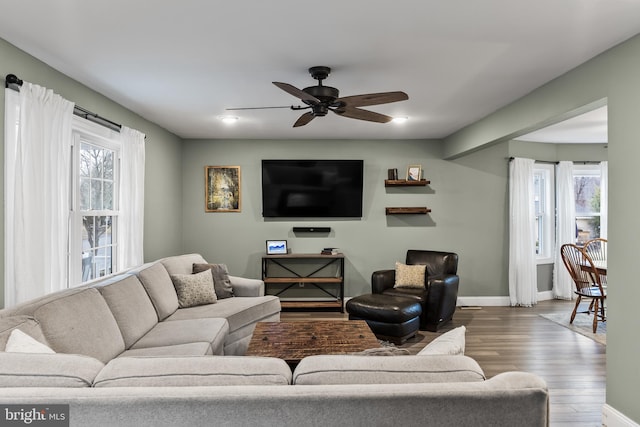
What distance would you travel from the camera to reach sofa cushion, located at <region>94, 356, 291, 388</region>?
48.7 inches

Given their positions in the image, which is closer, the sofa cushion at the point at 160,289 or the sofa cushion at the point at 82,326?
the sofa cushion at the point at 82,326

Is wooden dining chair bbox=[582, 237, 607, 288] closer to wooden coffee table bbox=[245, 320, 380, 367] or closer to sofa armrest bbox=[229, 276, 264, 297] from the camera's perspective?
wooden coffee table bbox=[245, 320, 380, 367]

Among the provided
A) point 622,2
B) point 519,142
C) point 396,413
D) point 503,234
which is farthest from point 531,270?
point 396,413

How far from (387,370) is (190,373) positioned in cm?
64

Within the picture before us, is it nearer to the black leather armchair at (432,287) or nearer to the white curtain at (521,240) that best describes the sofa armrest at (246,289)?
the black leather armchair at (432,287)

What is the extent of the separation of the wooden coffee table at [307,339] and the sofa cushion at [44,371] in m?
1.42

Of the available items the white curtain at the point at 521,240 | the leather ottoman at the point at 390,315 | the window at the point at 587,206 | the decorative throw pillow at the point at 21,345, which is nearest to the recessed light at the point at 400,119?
the leather ottoman at the point at 390,315

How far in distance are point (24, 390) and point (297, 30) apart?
6.85 ft

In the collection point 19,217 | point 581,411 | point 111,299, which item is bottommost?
point 581,411

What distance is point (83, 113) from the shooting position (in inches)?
129

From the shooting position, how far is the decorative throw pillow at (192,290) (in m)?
3.94

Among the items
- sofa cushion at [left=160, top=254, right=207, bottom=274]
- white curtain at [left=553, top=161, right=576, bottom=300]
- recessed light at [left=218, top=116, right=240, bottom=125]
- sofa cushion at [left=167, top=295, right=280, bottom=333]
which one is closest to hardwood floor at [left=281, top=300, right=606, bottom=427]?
white curtain at [left=553, top=161, right=576, bottom=300]

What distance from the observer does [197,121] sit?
15.3ft

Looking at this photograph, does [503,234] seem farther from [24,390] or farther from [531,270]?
[24,390]
